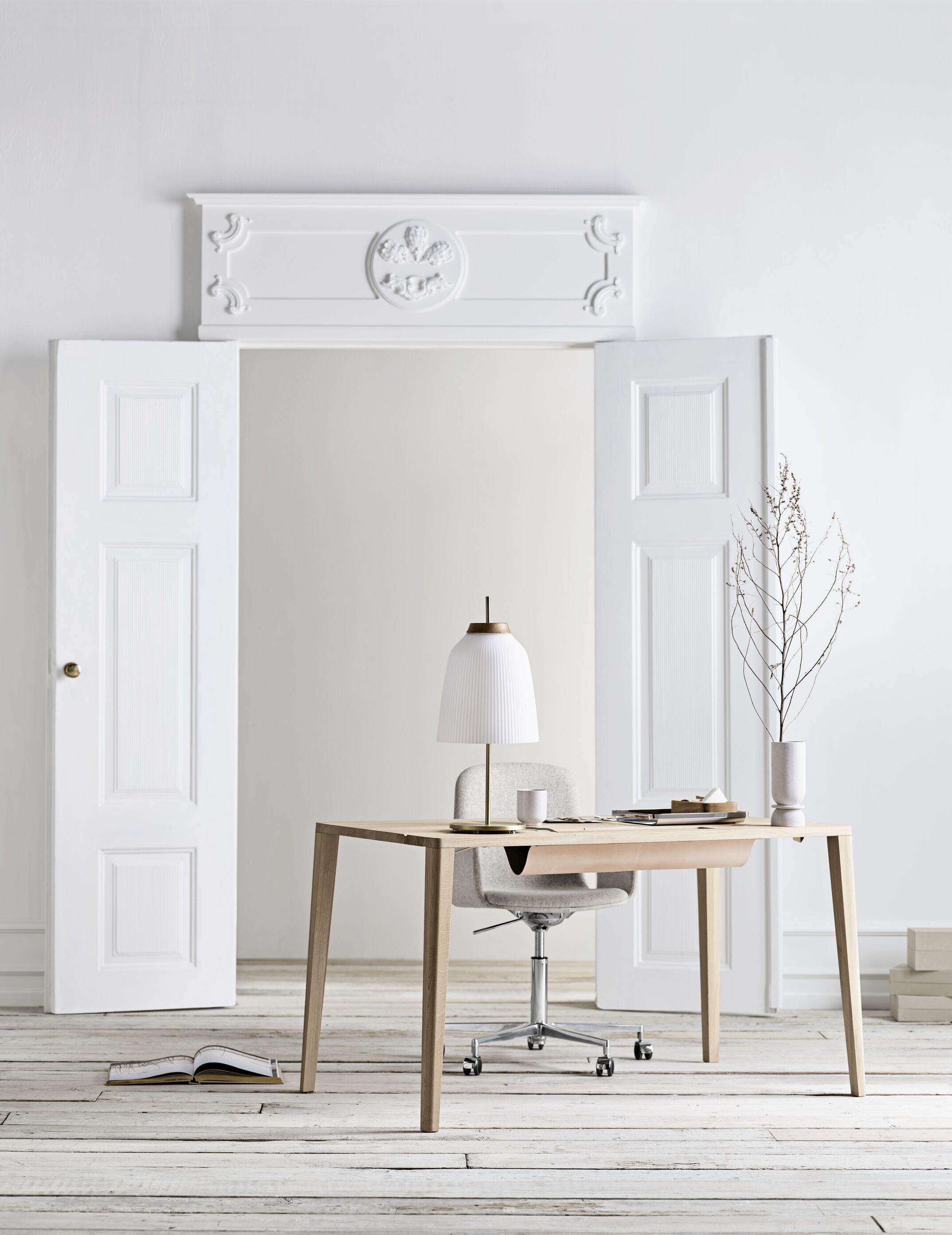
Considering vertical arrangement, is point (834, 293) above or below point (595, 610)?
above

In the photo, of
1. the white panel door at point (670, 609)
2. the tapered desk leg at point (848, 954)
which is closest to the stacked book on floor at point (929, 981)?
the white panel door at point (670, 609)

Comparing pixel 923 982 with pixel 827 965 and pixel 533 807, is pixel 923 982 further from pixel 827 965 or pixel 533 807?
pixel 533 807

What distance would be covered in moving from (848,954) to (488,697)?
1175 millimetres

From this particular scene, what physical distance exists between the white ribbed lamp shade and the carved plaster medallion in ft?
6.04

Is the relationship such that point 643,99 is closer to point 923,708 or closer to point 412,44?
point 412,44

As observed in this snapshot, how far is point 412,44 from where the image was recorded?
4598mm

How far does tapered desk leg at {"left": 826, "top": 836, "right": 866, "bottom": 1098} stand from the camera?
3.25m

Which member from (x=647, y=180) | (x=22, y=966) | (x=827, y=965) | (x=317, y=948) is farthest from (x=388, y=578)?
(x=317, y=948)

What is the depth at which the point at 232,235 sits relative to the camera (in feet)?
A: 14.7

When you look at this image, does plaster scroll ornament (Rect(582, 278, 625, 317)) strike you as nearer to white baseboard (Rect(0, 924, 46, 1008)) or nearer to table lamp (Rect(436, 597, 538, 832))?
table lamp (Rect(436, 597, 538, 832))

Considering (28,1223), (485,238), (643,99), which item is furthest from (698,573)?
(28,1223)

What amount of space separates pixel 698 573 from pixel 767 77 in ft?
6.05

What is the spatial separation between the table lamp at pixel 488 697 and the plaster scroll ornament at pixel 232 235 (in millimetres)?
2106

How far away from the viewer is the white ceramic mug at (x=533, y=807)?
10.5 feet
